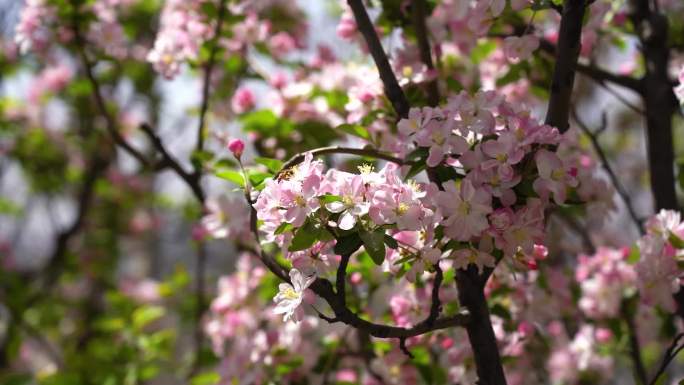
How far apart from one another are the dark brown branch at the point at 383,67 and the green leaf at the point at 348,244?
39 cm

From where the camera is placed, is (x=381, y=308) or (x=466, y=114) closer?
(x=466, y=114)

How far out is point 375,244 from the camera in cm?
93

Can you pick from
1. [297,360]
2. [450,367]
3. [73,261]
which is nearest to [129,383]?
[297,360]

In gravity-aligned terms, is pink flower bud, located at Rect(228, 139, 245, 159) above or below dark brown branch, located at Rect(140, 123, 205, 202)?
above

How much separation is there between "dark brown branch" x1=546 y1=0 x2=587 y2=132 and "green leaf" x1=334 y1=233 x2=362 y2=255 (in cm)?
44

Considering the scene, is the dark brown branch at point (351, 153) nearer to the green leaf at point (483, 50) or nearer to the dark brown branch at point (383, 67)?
the dark brown branch at point (383, 67)

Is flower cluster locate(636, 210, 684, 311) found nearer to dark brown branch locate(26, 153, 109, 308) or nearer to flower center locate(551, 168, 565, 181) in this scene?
flower center locate(551, 168, 565, 181)

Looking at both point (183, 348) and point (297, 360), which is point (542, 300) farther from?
point (183, 348)

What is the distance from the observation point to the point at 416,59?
5.08 ft

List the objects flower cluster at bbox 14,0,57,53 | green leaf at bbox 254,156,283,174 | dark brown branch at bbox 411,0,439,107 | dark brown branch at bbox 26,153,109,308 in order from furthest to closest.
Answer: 1. dark brown branch at bbox 26,153,109,308
2. flower cluster at bbox 14,0,57,53
3. dark brown branch at bbox 411,0,439,107
4. green leaf at bbox 254,156,283,174

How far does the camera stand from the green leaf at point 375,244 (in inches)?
36.6

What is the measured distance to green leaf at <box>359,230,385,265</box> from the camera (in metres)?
0.93

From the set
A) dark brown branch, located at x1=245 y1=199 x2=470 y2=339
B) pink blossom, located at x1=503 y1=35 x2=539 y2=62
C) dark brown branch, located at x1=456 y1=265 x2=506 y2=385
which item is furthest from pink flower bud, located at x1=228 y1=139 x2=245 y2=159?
pink blossom, located at x1=503 y1=35 x2=539 y2=62

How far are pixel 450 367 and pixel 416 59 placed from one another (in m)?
0.70
